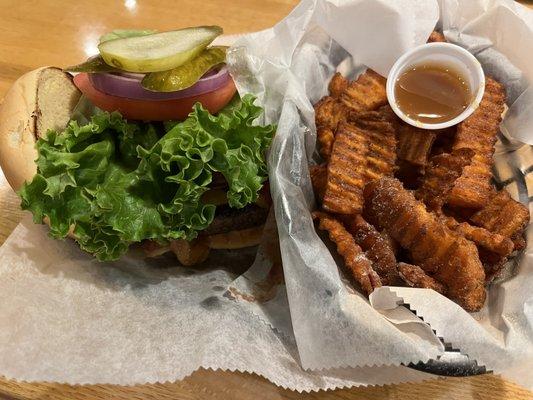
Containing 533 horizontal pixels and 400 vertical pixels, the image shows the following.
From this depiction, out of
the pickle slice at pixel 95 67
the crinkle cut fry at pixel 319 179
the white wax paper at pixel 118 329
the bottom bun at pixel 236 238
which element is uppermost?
the pickle slice at pixel 95 67

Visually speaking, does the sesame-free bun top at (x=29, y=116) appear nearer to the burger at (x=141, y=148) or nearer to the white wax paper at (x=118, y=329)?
the burger at (x=141, y=148)

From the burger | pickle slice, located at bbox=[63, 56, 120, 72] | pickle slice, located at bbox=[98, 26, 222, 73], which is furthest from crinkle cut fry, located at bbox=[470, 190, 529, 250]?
pickle slice, located at bbox=[63, 56, 120, 72]

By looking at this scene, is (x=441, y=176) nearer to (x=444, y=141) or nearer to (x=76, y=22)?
(x=444, y=141)

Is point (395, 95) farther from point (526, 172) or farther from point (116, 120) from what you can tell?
point (116, 120)

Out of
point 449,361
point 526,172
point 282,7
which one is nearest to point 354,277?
point 449,361

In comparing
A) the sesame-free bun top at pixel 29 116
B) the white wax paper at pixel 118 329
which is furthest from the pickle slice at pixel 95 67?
the white wax paper at pixel 118 329

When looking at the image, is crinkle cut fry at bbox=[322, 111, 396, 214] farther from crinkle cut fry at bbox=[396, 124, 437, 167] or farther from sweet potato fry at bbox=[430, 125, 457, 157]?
sweet potato fry at bbox=[430, 125, 457, 157]
